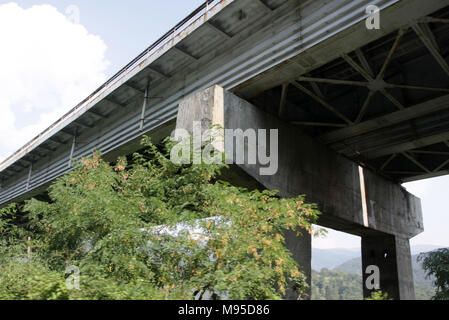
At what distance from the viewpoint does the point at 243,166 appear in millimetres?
9742

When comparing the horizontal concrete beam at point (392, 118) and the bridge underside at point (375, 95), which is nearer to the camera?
the bridge underside at point (375, 95)

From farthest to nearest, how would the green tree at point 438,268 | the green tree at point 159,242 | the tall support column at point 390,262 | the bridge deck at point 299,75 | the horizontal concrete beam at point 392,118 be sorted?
1. the green tree at point 438,268
2. the tall support column at point 390,262
3. the horizontal concrete beam at point 392,118
4. the bridge deck at point 299,75
5. the green tree at point 159,242

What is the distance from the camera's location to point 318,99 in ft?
37.8

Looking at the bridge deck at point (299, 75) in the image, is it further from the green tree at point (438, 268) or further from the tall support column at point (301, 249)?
the green tree at point (438, 268)

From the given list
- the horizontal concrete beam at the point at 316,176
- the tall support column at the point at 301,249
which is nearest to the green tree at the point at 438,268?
the horizontal concrete beam at the point at 316,176

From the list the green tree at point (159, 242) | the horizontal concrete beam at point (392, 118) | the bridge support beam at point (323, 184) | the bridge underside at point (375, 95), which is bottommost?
the green tree at point (159, 242)

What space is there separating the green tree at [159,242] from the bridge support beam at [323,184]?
87.3 inches

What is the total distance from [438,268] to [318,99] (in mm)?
17449

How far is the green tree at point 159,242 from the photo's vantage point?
5559 mm

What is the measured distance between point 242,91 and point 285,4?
2.67 m

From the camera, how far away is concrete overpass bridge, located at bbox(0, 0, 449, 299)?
8.93 meters

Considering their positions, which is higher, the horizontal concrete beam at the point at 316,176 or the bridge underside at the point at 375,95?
the bridge underside at the point at 375,95

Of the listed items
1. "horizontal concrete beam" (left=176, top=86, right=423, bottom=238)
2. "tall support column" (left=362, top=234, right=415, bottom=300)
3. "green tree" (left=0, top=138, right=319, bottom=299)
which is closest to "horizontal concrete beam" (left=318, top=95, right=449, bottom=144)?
"horizontal concrete beam" (left=176, top=86, right=423, bottom=238)

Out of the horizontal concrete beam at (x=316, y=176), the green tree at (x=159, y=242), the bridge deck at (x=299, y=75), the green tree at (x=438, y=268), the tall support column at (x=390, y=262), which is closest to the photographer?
the green tree at (x=159, y=242)
